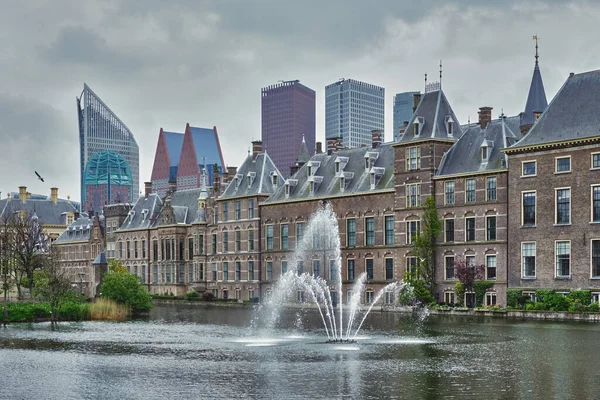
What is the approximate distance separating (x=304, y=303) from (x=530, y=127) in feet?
90.6

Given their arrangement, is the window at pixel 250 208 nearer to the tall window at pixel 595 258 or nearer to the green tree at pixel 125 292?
the green tree at pixel 125 292

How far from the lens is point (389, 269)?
82.3 metres

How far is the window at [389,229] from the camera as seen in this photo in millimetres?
82125

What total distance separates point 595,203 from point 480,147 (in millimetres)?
11998

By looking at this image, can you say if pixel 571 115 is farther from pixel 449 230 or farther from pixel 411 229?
pixel 411 229

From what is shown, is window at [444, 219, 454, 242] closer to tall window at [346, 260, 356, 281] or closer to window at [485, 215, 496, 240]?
window at [485, 215, 496, 240]

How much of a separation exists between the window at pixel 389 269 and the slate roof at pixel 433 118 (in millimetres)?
10816

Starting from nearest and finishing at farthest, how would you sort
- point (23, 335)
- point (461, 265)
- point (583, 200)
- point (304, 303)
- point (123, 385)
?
1. point (123, 385)
2. point (23, 335)
3. point (583, 200)
4. point (461, 265)
5. point (304, 303)

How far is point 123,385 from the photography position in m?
29.9

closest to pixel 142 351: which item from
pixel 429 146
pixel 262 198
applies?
pixel 429 146

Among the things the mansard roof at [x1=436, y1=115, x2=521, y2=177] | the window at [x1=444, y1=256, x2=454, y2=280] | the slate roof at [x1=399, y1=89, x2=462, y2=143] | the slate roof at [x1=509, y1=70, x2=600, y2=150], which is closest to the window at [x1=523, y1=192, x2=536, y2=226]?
the mansard roof at [x1=436, y1=115, x2=521, y2=177]

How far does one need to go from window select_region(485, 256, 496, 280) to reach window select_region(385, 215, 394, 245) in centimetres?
1105

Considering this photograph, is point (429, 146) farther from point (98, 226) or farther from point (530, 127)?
point (98, 226)

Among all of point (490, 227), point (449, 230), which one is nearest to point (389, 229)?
point (449, 230)
